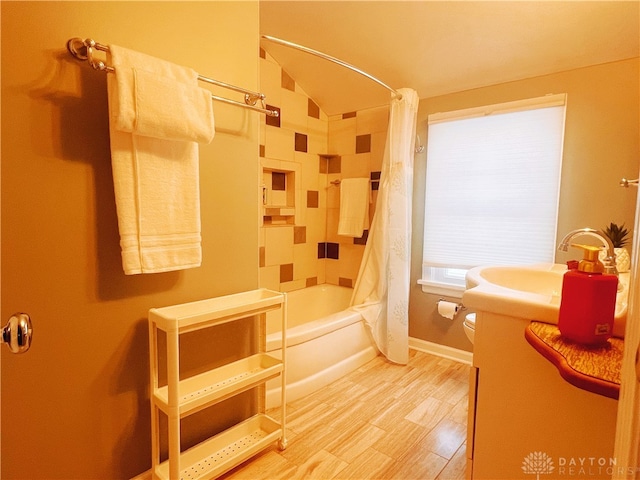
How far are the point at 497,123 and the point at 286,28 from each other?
4.91 ft

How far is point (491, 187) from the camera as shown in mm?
2172

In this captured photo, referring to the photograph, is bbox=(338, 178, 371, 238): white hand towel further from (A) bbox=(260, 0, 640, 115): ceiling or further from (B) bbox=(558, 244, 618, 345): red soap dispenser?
(B) bbox=(558, 244, 618, 345): red soap dispenser

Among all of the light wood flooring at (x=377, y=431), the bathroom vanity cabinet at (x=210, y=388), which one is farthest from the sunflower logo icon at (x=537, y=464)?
the bathroom vanity cabinet at (x=210, y=388)

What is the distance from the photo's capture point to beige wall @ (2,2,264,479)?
918mm

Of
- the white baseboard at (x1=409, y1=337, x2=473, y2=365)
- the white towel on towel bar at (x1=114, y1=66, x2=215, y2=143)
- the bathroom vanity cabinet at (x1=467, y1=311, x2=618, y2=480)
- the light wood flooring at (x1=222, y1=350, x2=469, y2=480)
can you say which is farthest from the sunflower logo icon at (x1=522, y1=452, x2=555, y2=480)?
the white baseboard at (x1=409, y1=337, x2=473, y2=365)

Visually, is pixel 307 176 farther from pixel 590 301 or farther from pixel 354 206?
pixel 590 301

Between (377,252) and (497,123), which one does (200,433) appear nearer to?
(377,252)

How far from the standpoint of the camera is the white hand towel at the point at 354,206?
2768 mm

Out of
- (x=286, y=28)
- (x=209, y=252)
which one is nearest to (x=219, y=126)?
(x=209, y=252)

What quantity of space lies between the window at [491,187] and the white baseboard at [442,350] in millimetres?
422

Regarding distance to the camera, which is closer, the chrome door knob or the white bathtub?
the chrome door knob

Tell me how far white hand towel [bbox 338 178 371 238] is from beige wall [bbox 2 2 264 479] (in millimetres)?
1643

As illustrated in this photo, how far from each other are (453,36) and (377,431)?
2.20 m

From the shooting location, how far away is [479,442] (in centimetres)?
93
